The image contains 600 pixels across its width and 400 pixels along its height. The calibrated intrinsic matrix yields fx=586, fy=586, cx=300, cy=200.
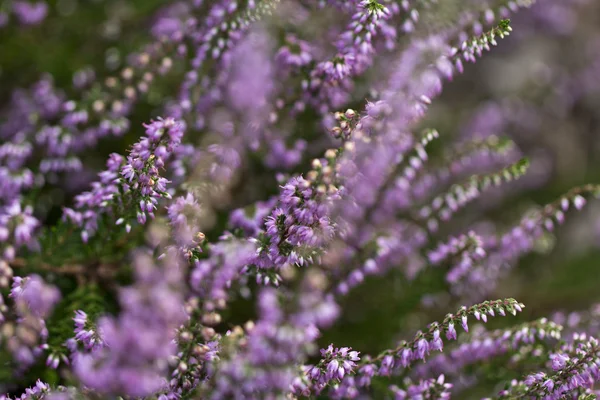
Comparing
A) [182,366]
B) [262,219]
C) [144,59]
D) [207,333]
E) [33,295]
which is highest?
[144,59]

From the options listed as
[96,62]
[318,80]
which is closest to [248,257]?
[318,80]

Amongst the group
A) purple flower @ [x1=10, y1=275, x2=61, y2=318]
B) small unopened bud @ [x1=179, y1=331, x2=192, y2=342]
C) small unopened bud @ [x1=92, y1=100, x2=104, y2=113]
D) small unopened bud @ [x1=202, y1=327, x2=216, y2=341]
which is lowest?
small unopened bud @ [x1=179, y1=331, x2=192, y2=342]

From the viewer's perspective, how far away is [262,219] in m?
3.52

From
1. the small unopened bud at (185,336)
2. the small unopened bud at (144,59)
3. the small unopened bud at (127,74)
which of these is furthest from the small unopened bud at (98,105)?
the small unopened bud at (185,336)

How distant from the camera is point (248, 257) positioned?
9.63 feet

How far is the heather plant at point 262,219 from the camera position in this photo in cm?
264

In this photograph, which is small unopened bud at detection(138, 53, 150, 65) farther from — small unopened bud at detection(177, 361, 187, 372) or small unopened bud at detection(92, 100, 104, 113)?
small unopened bud at detection(177, 361, 187, 372)

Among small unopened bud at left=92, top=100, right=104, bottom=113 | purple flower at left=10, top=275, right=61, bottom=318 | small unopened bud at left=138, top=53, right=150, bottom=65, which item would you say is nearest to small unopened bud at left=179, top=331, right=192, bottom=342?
purple flower at left=10, top=275, right=61, bottom=318

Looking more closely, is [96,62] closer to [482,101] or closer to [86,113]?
[86,113]

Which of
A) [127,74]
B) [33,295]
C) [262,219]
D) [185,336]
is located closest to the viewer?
[185,336]

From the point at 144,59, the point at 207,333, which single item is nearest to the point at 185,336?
the point at 207,333

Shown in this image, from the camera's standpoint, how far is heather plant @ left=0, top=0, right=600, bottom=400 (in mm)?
2643

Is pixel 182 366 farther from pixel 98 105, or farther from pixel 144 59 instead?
pixel 144 59

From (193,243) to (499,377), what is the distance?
218cm
